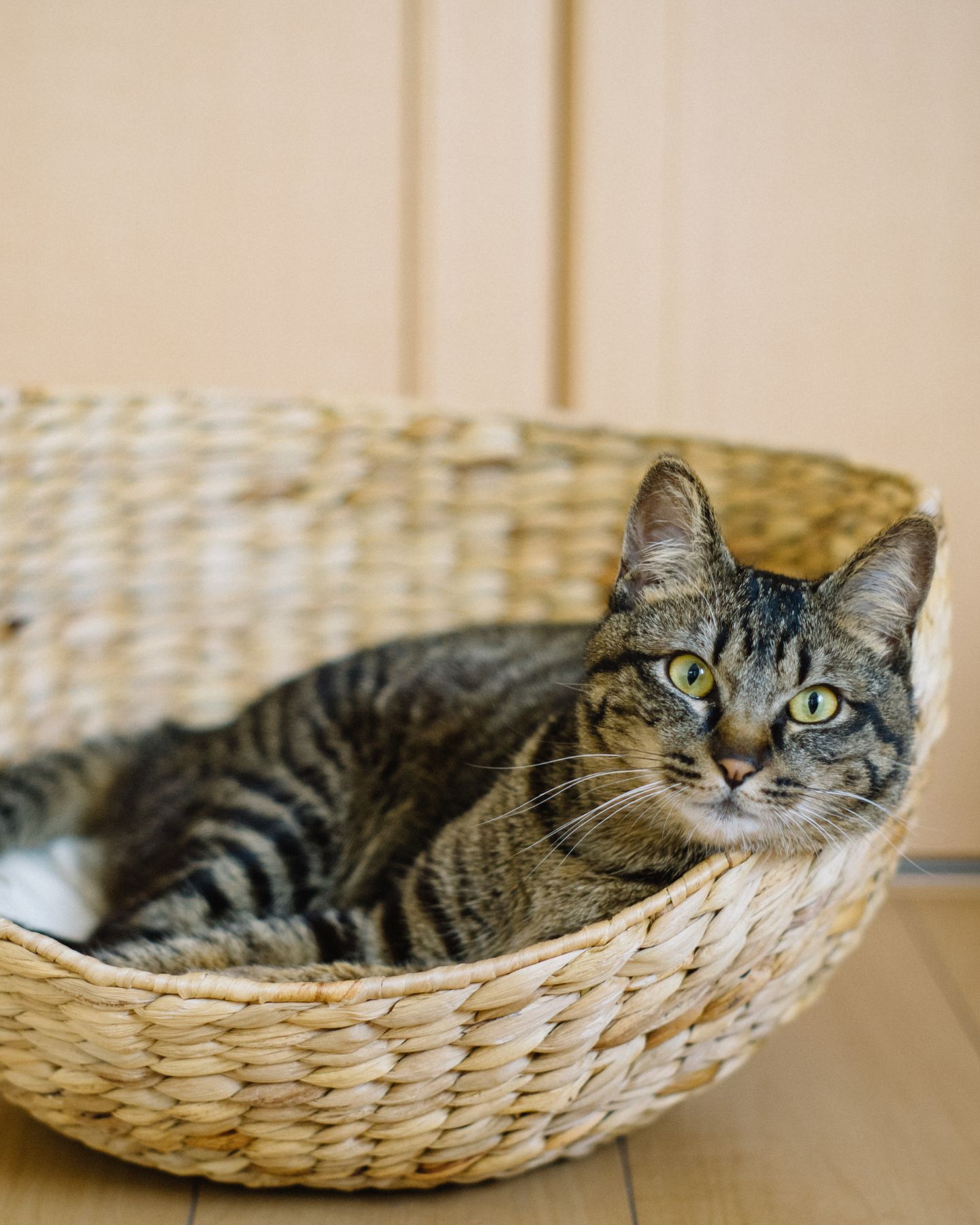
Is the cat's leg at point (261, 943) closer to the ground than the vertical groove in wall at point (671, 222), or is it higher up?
closer to the ground

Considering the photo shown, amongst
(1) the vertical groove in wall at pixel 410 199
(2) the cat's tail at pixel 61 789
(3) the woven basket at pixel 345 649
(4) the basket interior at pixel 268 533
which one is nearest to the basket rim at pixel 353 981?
(3) the woven basket at pixel 345 649

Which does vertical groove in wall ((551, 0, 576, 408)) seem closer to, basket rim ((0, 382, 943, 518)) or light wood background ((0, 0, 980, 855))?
light wood background ((0, 0, 980, 855))

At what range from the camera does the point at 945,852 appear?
1.84 meters

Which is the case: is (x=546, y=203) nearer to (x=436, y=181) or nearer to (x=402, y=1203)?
(x=436, y=181)

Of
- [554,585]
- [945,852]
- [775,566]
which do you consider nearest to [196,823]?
[554,585]

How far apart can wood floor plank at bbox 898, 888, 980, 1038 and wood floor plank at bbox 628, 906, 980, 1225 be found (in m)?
0.05

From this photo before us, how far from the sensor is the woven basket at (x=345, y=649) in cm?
84

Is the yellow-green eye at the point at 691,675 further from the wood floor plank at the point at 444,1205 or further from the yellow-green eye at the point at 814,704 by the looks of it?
the wood floor plank at the point at 444,1205

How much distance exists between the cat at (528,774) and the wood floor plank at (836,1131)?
0.28 metres

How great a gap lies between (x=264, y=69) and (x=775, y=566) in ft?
3.46

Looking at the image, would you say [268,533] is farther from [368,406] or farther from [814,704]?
[814,704]

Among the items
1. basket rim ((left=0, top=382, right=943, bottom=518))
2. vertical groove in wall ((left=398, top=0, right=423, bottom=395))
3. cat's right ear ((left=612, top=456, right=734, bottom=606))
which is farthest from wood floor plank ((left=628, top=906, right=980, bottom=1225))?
vertical groove in wall ((left=398, top=0, right=423, bottom=395))

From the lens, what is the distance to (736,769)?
885 millimetres

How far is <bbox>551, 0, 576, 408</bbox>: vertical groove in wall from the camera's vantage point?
176 centimetres
